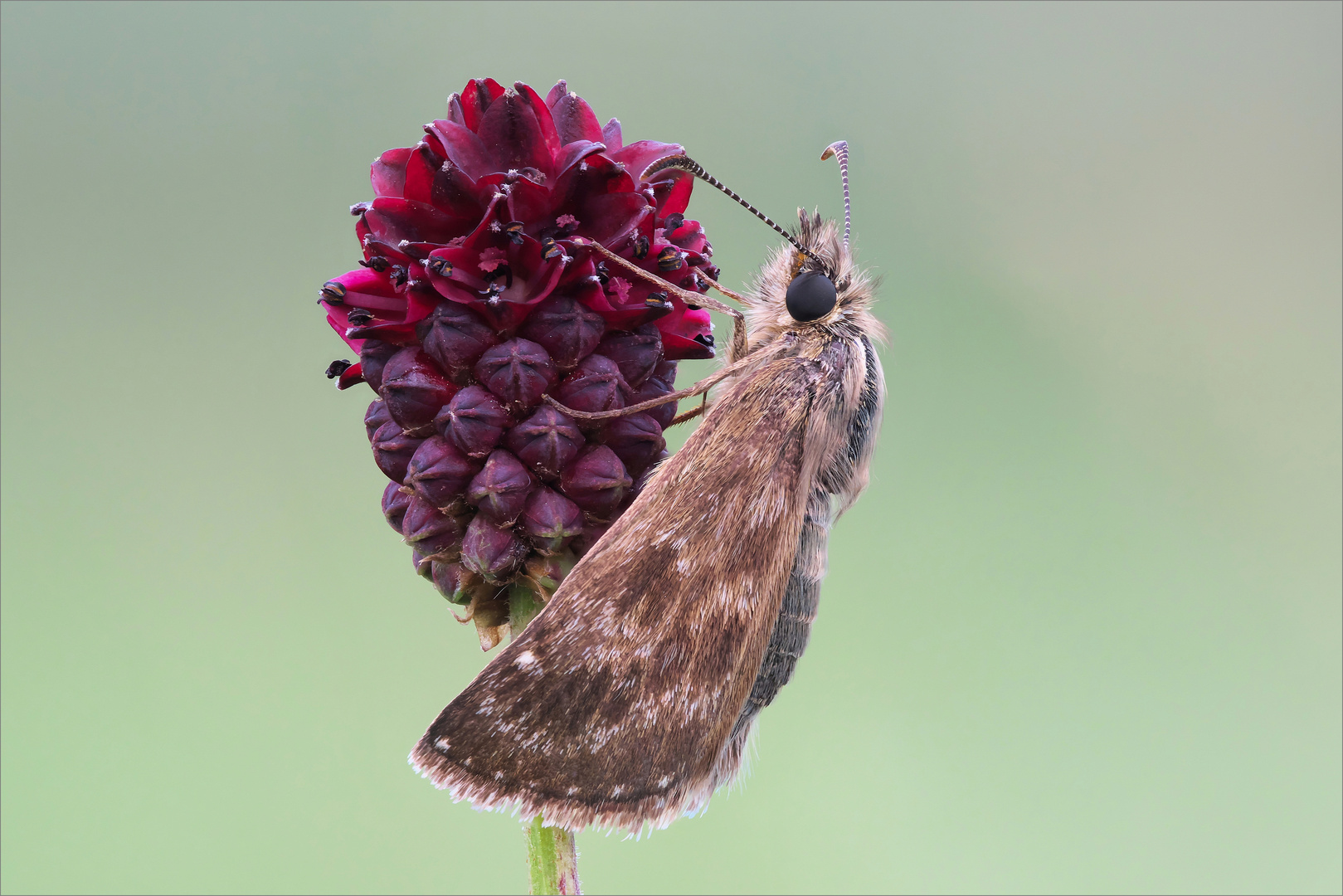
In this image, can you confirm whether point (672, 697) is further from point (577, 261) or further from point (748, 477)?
point (577, 261)

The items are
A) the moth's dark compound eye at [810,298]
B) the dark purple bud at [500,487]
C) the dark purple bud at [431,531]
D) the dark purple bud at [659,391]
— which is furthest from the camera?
the moth's dark compound eye at [810,298]

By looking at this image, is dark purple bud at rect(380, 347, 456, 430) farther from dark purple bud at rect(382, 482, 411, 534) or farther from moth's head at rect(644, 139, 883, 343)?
moth's head at rect(644, 139, 883, 343)

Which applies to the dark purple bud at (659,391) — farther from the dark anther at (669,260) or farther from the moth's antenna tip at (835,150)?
the moth's antenna tip at (835,150)

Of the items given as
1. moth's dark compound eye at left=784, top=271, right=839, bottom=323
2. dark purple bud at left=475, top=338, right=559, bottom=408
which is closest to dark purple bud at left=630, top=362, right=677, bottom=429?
dark purple bud at left=475, top=338, right=559, bottom=408

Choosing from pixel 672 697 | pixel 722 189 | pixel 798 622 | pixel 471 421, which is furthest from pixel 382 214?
pixel 798 622

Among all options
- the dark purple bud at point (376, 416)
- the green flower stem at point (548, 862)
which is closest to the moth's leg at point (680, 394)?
the dark purple bud at point (376, 416)

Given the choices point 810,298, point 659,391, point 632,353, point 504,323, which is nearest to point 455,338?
point 504,323
